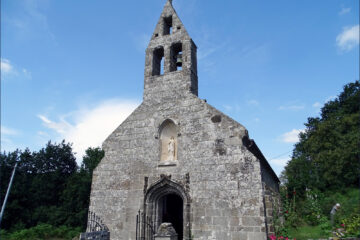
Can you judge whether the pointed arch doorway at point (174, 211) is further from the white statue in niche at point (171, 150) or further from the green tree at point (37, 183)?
the green tree at point (37, 183)

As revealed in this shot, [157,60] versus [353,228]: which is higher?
[157,60]

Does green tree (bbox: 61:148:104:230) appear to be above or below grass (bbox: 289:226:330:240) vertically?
above

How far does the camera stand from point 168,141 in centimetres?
1006

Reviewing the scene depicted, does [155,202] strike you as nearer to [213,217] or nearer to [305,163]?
[213,217]

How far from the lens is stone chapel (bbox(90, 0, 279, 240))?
313 inches

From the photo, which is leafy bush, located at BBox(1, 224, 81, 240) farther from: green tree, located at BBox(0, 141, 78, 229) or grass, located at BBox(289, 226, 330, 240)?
grass, located at BBox(289, 226, 330, 240)

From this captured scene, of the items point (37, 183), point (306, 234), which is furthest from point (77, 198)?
point (306, 234)

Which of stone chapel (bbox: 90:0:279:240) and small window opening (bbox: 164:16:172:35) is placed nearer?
stone chapel (bbox: 90:0:279:240)

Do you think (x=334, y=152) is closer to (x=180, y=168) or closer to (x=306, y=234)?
(x=306, y=234)

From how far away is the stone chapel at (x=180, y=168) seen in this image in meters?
7.96

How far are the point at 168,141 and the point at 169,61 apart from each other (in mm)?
3714

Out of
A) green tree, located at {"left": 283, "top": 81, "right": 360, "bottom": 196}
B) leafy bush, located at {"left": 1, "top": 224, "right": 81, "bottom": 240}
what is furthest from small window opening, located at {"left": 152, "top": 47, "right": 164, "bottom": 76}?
green tree, located at {"left": 283, "top": 81, "right": 360, "bottom": 196}

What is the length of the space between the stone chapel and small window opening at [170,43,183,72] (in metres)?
0.05

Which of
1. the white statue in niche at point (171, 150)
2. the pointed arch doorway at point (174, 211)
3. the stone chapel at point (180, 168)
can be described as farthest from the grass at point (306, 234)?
the pointed arch doorway at point (174, 211)
